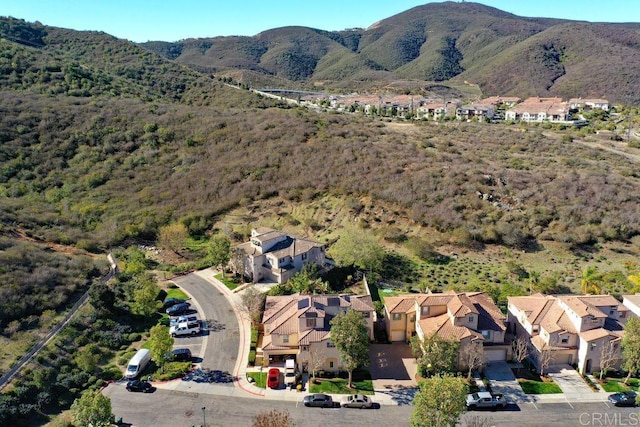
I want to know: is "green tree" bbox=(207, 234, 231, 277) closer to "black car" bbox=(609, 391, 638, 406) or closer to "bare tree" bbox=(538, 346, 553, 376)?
"bare tree" bbox=(538, 346, 553, 376)

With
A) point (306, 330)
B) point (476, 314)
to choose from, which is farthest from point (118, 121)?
point (476, 314)

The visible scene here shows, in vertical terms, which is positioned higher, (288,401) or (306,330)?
(306,330)

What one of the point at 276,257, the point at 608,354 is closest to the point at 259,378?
the point at 276,257

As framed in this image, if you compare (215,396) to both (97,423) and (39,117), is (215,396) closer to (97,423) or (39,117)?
(97,423)

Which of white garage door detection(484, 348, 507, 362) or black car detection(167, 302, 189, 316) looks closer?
white garage door detection(484, 348, 507, 362)

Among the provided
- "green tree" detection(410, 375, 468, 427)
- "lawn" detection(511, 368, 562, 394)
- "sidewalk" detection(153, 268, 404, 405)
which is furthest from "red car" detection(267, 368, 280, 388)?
"lawn" detection(511, 368, 562, 394)

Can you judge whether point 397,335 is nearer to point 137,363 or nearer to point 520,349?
point 520,349

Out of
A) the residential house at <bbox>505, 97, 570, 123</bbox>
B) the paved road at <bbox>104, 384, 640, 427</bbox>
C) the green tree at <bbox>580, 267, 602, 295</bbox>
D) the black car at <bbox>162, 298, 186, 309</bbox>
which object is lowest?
the paved road at <bbox>104, 384, 640, 427</bbox>
